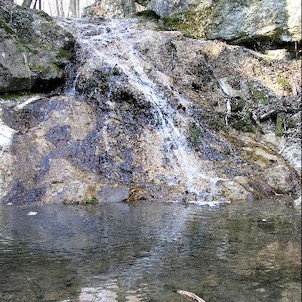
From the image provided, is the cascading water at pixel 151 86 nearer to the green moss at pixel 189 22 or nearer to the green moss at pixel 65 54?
the green moss at pixel 65 54

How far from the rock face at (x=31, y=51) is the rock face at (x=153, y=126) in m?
0.55

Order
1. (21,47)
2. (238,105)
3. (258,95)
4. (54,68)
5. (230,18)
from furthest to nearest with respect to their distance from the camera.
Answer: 1. (230,18)
2. (54,68)
3. (21,47)
4. (258,95)
5. (238,105)

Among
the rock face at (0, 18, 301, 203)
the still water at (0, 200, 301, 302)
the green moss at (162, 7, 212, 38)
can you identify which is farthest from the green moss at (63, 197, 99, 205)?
the green moss at (162, 7, 212, 38)

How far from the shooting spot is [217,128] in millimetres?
9180

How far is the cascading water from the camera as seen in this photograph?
753 centimetres

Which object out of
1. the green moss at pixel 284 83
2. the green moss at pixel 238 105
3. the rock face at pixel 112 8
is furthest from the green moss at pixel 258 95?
the rock face at pixel 112 8

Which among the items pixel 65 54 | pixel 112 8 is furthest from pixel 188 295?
pixel 112 8

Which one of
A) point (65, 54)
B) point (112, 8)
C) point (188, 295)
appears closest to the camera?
point (188, 295)

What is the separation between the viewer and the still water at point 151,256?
1.81m

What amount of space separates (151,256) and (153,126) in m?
5.34

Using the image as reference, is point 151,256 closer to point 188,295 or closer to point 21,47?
point 188,295

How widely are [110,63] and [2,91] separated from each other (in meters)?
2.72

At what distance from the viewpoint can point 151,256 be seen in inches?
144

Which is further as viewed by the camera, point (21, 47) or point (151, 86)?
point (21, 47)
